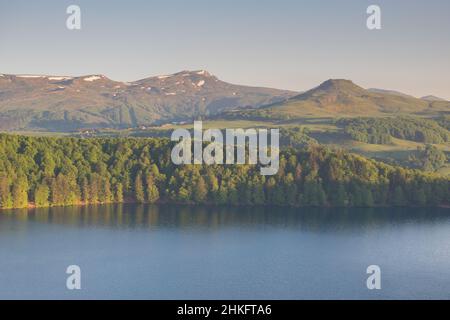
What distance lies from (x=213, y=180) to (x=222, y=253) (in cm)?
6205

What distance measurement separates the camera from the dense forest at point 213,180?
16750 centimetres

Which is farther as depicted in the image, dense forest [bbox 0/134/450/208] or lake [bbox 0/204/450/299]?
dense forest [bbox 0/134/450/208]

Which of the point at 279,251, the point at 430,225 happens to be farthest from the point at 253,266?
the point at 430,225

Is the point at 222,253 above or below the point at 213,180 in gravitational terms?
below

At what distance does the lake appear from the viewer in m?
88.5

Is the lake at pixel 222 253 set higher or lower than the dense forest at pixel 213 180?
lower

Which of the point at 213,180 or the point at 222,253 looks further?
the point at 213,180

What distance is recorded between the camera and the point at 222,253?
110m

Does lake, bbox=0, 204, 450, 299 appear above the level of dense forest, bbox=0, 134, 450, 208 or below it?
below

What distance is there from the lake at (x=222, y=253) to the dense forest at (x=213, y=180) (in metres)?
10.4

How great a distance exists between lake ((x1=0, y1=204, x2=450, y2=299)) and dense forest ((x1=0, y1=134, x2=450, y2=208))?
10.4m

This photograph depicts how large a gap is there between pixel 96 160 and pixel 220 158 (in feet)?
107
